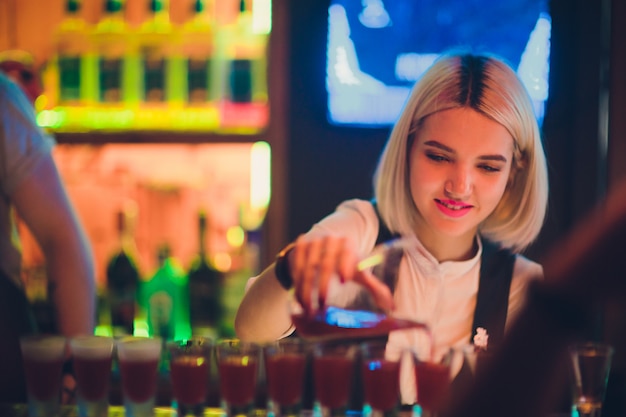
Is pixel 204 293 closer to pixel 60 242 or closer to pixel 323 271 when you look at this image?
pixel 60 242

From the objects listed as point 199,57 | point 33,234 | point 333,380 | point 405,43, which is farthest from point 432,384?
point 199,57

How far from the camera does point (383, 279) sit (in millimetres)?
1706

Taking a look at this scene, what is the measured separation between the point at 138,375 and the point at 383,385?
492 millimetres

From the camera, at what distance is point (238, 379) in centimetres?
133

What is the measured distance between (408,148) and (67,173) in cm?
132

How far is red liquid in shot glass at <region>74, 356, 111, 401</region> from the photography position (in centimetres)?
134

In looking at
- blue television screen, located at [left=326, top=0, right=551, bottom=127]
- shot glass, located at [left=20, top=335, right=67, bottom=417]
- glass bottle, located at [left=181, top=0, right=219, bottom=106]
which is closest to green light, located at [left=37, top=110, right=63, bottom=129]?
glass bottle, located at [left=181, top=0, right=219, bottom=106]

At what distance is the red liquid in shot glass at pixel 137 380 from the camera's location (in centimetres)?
135

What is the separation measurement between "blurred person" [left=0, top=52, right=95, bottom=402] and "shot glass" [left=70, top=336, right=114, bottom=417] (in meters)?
0.52

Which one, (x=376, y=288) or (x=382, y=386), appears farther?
(x=376, y=288)

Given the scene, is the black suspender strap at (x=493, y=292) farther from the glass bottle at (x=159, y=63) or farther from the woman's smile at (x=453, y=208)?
the glass bottle at (x=159, y=63)

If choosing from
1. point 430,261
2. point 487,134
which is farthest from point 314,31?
point 430,261

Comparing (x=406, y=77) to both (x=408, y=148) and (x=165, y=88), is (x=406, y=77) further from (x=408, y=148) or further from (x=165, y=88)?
(x=165, y=88)

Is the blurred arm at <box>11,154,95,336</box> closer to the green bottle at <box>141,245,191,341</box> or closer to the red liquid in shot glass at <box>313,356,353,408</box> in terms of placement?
the green bottle at <box>141,245,191,341</box>
